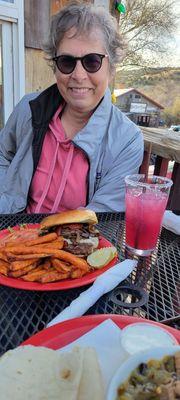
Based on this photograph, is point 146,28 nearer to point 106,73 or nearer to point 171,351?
point 106,73

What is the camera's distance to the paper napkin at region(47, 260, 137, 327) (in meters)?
0.82

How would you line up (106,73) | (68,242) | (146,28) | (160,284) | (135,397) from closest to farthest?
(135,397)
(160,284)
(68,242)
(106,73)
(146,28)

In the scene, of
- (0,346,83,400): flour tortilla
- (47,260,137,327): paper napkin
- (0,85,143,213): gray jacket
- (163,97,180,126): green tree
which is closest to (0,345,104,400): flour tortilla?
(0,346,83,400): flour tortilla

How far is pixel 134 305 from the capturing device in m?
0.88

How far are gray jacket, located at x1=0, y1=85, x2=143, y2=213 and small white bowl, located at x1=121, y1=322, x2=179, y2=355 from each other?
0.95 meters

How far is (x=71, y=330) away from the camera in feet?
2.51

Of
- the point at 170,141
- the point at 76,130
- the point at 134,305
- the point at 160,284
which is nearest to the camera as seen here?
the point at 134,305

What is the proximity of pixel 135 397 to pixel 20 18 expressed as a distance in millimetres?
3488

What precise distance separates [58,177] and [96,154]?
24 centimetres

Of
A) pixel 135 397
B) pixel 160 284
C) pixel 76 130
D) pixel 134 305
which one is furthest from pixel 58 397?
pixel 76 130

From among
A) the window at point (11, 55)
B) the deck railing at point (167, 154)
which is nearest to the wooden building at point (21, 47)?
the window at point (11, 55)

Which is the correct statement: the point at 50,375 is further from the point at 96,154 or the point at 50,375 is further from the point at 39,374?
the point at 96,154

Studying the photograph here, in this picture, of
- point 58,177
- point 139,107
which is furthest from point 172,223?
point 139,107

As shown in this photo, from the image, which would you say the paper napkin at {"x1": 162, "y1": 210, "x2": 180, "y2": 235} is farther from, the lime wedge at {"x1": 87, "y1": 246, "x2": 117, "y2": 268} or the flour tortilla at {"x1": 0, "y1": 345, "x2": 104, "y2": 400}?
the flour tortilla at {"x1": 0, "y1": 345, "x2": 104, "y2": 400}
